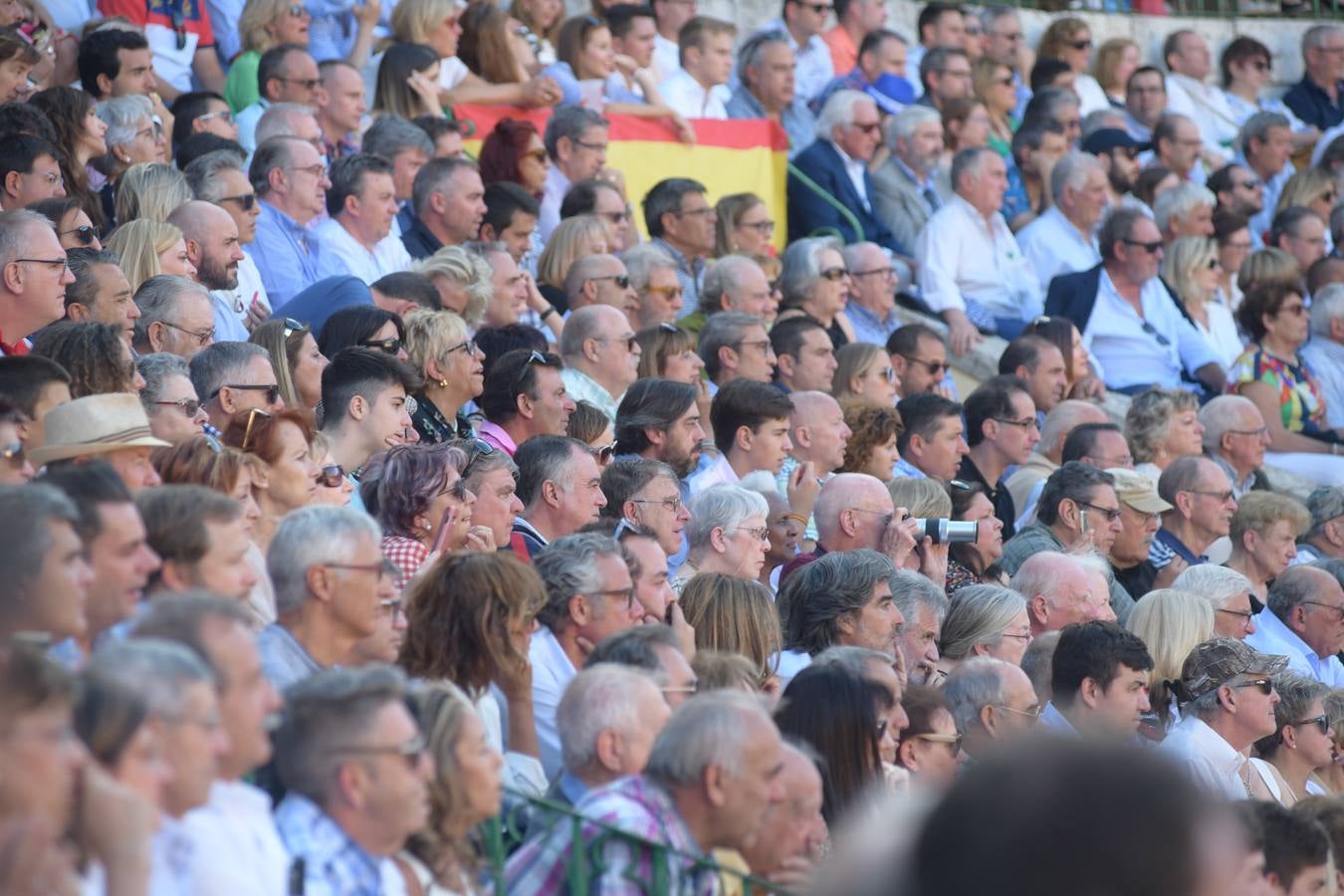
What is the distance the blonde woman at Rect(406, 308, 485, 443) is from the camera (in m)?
7.94

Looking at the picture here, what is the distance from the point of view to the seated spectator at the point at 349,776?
13.0 feet

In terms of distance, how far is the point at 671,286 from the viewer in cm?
1036

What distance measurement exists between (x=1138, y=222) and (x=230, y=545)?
883cm

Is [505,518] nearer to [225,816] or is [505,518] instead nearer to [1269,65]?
[225,816]

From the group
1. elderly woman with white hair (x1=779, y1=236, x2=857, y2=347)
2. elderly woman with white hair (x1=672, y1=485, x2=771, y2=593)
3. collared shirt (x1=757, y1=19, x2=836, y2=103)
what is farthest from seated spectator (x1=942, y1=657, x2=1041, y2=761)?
collared shirt (x1=757, y1=19, x2=836, y2=103)

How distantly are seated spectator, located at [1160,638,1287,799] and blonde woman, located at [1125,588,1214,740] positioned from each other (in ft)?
1.21

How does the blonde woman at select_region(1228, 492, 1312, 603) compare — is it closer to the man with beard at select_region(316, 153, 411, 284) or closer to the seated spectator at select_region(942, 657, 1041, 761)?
the seated spectator at select_region(942, 657, 1041, 761)

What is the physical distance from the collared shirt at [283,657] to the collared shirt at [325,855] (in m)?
0.85

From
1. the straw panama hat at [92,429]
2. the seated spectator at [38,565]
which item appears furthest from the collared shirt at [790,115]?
the seated spectator at [38,565]

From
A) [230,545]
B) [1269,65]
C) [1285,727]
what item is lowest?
[1269,65]

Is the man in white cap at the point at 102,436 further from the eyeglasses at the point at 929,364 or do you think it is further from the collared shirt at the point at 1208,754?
the eyeglasses at the point at 929,364

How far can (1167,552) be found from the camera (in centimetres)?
994

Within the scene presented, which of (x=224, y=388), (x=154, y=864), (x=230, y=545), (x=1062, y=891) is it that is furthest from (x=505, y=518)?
(x=1062, y=891)

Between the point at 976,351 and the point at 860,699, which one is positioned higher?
the point at 860,699
